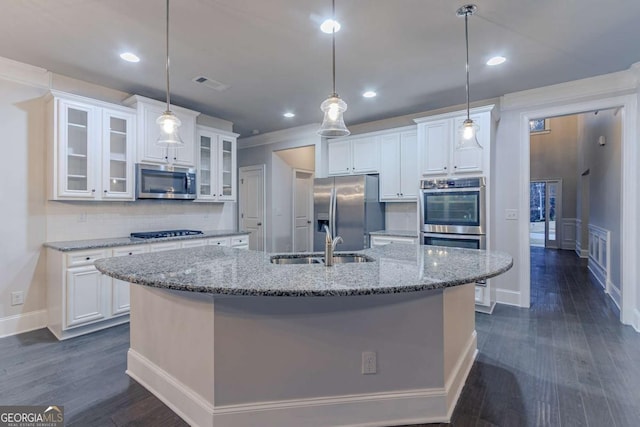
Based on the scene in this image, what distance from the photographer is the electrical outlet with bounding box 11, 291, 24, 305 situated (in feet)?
10.3

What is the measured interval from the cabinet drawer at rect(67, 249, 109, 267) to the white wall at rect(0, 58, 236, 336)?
1.97 ft

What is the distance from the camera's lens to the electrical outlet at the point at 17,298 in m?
3.15

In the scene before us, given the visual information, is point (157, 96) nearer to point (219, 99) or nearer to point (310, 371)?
point (219, 99)

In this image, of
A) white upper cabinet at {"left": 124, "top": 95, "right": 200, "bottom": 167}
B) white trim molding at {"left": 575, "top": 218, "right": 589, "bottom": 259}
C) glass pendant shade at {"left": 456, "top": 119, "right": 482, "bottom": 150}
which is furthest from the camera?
white trim molding at {"left": 575, "top": 218, "right": 589, "bottom": 259}

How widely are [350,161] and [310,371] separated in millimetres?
3718

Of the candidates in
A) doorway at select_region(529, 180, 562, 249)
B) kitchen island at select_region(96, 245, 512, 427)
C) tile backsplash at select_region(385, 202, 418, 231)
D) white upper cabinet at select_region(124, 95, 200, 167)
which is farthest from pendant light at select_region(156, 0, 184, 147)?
doorway at select_region(529, 180, 562, 249)

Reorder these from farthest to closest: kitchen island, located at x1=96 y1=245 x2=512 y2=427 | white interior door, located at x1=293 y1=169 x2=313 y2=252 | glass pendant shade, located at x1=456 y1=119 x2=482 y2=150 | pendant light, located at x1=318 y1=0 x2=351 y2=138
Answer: white interior door, located at x1=293 y1=169 x2=313 y2=252, glass pendant shade, located at x1=456 y1=119 x2=482 y2=150, pendant light, located at x1=318 y1=0 x2=351 y2=138, kitchen island, located at x1=96 y1=245 x2=512 y2=427

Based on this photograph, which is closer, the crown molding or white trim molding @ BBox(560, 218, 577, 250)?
the crown molding

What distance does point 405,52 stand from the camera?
2.88m

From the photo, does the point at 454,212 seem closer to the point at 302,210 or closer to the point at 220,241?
the point at 220,241

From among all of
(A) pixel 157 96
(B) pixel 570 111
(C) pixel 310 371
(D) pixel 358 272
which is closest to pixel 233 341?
(C) pixel 310 371

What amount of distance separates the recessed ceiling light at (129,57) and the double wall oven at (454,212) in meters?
3.43

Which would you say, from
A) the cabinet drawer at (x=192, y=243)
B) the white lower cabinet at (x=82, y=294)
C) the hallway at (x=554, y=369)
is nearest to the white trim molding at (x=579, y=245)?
the hallway at (x=554, y=369)

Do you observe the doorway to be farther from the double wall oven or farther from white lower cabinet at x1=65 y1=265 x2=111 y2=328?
white lower cabinet at x1=65 y1=265 x2=111 y2=328
